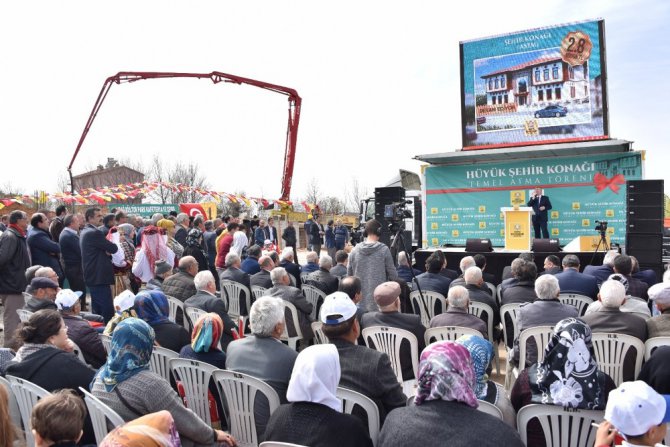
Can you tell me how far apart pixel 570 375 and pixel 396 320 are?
168 cm

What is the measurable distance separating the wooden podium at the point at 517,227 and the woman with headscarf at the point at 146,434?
9.82 m

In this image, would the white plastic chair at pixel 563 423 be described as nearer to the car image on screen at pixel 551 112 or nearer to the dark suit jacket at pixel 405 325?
the dark suit jacket at pixel 405 325

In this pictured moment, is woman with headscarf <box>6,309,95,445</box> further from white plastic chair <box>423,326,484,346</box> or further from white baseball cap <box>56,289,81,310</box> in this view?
white plastic chair <box>423,326,484,346</box>

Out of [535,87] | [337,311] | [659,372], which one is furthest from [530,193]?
[337,311]

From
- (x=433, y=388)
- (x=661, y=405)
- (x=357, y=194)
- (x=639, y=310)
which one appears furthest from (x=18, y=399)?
(x=357, y=194)

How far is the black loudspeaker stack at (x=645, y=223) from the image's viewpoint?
28.9 feet

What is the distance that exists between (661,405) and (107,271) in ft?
20.8

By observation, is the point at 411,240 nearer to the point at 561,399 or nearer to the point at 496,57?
the point at 496,57

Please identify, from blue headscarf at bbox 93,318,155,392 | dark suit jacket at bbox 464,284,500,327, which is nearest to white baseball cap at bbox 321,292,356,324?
blue headscarf at bbox 93,318,155,392

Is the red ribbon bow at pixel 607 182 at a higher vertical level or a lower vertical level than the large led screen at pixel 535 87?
lower

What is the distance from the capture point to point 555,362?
2504 mm

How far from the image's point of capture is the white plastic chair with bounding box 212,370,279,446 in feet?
9.12

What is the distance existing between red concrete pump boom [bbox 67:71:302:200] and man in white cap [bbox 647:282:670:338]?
2018 centimetres

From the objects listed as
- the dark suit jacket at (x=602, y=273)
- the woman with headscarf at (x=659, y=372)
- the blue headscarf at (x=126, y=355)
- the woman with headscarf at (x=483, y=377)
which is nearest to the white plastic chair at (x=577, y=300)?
the dark suit jacket at (x=602, y=273)
